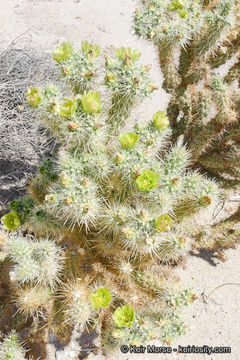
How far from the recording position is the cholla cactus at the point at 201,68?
2354 mm

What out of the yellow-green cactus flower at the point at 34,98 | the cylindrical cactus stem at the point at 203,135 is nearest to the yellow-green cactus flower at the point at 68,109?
the yellow-green cactus flower at the point at 34,98

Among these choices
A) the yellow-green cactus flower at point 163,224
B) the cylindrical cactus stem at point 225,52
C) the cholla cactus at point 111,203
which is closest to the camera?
the yellow-green cactus flower at point 163,224

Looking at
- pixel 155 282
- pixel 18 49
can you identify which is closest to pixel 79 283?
pixel 155 282

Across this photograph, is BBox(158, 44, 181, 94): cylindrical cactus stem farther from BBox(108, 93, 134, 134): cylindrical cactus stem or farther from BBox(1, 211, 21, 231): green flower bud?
BBox(1, 211, 21, 231): green flower bud

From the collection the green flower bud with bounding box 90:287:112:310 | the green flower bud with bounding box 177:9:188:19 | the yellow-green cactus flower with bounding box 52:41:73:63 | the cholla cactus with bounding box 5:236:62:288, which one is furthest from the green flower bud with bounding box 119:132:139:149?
the green flower bud with bounding box 177:9:188:19

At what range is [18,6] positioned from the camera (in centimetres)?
438

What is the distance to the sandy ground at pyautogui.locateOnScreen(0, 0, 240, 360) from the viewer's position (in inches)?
110

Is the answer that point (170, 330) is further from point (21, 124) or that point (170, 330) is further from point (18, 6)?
point (18, 6)

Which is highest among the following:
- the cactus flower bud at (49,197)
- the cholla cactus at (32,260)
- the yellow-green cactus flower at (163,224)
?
the yellow-green cactus flower at (163,224)

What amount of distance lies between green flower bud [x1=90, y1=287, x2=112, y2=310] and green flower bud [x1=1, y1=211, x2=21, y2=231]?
734 mm

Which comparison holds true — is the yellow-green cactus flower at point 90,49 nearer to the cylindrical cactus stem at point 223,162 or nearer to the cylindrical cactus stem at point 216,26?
the cylindrical cactus stem at point 216,26

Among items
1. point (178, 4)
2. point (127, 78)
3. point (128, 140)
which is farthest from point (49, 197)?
point (178, 4)

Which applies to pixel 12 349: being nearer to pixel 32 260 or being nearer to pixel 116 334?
pixel 32 260

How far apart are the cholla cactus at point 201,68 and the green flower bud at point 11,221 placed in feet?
5.30
